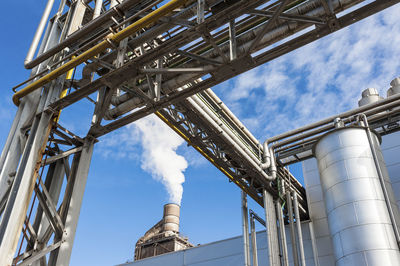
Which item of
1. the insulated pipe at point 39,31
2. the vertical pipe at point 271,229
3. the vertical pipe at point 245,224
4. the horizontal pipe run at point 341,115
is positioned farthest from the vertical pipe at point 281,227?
the insulated pipe at point 39,31

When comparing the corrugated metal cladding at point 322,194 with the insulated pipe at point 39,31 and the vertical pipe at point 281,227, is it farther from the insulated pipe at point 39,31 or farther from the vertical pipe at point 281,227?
the insulated pipe at point 39,31

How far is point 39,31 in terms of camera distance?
1009 centimetres

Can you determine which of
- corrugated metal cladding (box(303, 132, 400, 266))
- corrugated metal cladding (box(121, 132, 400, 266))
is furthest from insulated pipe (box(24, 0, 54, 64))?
corrugated metal cladding (box(121, 132, 400, 266))

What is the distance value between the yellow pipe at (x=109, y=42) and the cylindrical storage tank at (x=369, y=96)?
14181 mm

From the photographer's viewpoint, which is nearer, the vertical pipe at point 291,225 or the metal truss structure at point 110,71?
the metal truss structure at point 110,71

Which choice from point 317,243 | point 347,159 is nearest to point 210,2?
point 347,159

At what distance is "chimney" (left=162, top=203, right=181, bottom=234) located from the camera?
26922 mm

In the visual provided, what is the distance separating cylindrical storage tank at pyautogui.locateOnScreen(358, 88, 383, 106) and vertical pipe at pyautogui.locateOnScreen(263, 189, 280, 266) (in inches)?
298

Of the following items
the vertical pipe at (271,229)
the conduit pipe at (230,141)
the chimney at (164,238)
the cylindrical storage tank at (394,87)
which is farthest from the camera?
the chimney at (164,238)

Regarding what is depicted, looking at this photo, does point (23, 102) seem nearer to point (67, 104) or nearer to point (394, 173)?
point (67, 104)

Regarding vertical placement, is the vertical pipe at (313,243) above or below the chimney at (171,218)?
below

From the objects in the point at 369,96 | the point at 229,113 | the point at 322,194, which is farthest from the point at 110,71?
the point at 369,96

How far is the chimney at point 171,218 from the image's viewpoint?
26.9 metres

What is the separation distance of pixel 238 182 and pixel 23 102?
848 centimetres
